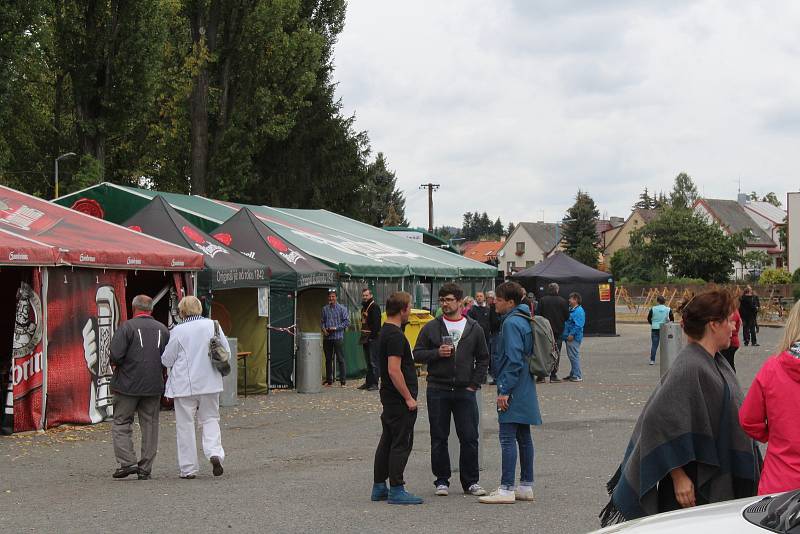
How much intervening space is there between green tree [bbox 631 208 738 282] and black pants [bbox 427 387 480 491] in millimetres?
67184

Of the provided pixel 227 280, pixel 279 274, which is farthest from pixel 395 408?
pixel 279 274

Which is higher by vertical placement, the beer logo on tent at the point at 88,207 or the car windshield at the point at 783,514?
the beer logo on tent at the point at 88,207

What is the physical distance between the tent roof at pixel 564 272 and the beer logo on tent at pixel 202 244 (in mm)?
20294

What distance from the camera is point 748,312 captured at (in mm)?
30062

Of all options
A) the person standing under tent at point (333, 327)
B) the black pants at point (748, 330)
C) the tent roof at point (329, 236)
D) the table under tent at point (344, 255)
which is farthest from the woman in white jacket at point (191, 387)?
the black pants at point (748, 330)

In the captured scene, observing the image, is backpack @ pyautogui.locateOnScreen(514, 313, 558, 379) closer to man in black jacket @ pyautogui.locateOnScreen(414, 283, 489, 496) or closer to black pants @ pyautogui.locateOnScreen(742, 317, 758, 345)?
man in black jacket @ pyautogui.locateOnScreen(414, 283, 489, 496)

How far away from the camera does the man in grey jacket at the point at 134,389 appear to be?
34.5 feet

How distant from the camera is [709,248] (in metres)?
74.4

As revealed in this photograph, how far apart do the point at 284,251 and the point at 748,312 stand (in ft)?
49.2

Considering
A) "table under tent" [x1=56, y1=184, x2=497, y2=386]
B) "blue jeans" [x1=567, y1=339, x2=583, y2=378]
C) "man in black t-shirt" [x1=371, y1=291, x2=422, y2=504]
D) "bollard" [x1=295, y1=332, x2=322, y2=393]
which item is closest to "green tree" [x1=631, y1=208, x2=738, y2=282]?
"table under tent" [x1=56, y1=184, x2=497, y2=386]

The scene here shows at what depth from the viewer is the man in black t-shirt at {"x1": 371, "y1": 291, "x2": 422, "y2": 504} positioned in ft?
29.6

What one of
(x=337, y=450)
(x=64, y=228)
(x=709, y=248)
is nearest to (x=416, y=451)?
(x=337, y=450)

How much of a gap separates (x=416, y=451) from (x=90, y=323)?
5348 millimetres

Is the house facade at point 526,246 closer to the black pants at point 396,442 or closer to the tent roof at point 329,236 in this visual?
the tent roof at point 329,236
